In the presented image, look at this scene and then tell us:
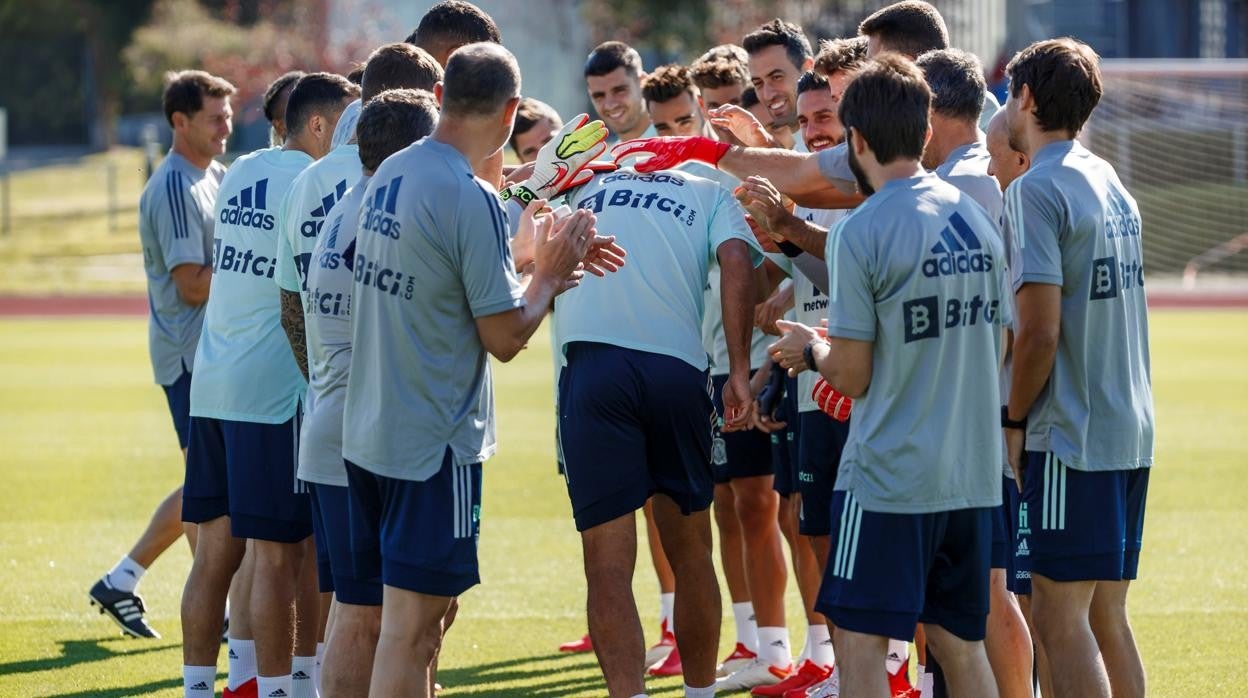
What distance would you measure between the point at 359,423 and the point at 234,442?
1.46m

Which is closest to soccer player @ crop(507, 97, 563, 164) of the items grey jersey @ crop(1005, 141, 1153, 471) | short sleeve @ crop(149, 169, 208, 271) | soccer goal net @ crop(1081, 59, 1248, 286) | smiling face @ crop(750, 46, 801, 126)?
smiling face @ crop(750, 46, 801, 126)

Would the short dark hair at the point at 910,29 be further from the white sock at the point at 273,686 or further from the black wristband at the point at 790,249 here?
the white sock at the point at 273,686

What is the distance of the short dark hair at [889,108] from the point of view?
14.3ft

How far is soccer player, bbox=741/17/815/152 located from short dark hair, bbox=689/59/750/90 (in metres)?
0.41

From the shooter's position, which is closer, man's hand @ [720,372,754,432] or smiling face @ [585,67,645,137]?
man's hand @ [720,372,754,432]

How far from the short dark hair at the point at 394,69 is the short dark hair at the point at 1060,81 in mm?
2138

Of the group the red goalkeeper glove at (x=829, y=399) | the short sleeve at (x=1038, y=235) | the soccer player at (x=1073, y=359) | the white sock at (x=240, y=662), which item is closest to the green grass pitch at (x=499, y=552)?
the white sock at (x=240, y=662)

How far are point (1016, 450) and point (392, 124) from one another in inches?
92.9

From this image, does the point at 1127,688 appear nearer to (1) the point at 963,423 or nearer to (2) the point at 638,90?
(1) the point at 963,423

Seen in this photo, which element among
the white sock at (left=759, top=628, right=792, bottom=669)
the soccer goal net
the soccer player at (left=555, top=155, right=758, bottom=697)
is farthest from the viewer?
the soccer goal net

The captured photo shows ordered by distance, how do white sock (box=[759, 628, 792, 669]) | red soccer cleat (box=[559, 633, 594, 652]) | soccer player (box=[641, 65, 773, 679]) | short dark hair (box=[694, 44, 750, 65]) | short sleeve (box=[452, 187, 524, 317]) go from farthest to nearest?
short dark hair (box=[694, 44, 750, 65]) → red soccer cleat (box=[559, 633, 594, 652]) → soccer player (box=[641, 65, 773, 679]) → white sock (box=[759, 628, 792, 669]) → short sleeve (box=[452, 187, 524, 317])

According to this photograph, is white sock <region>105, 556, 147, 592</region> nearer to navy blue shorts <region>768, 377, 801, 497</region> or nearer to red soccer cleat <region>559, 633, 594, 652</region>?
red soccer cleat <region>559, 633, 594, 652</region>

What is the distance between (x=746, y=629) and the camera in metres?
7.14

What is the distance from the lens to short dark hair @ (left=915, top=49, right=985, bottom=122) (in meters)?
5.27
